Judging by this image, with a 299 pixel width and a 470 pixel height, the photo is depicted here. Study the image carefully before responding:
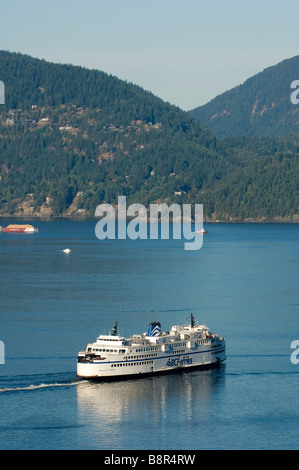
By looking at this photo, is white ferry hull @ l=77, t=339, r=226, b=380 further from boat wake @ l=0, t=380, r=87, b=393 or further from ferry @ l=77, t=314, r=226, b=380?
boat wake @ l=0, t=380, r=87, b=393

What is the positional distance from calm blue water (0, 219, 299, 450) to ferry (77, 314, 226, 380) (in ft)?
3.89

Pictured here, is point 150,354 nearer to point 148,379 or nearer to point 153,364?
point 153,364

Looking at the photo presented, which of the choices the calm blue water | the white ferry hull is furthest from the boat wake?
the white ferry hull

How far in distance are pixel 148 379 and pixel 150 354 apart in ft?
7.19

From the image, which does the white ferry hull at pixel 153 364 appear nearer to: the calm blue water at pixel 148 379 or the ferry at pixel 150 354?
the ferry at pixel 150 354

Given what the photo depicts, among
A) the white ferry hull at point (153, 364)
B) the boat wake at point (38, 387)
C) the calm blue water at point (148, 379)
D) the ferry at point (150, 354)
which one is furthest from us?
the ferry at point (150, 354)

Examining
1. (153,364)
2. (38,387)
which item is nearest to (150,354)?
(153,364)

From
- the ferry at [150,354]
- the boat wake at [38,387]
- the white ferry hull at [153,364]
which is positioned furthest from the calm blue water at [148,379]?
the ferry at [150,354]

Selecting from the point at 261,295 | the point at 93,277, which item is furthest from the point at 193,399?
the point at 93,277

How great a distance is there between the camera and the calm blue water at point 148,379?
64.1m

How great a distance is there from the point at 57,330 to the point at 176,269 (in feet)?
261

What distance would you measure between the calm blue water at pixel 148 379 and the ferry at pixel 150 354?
1.18 m

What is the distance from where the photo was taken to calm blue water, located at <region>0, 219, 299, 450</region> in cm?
6412
